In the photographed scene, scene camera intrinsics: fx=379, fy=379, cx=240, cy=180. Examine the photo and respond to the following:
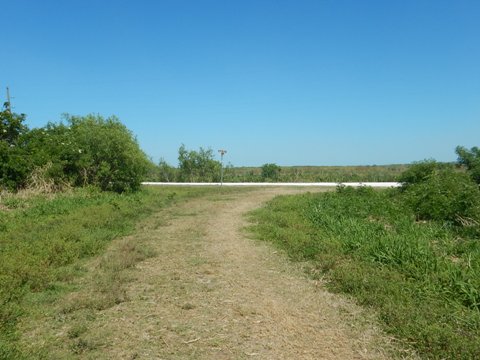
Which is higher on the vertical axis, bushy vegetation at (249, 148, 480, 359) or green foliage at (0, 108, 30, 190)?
green foliage at (0, 108, 30, 190)

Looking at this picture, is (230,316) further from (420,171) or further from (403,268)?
(420,171)

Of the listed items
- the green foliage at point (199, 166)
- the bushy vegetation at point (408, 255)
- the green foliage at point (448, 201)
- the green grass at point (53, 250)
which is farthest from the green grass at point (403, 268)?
the green foliage at point (199, 166)

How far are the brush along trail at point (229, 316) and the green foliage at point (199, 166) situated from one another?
81.7ft

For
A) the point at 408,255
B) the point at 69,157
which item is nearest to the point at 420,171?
the point at 408,255

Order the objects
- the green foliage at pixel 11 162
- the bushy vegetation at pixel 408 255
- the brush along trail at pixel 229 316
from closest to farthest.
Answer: the brush along trail at pixel 229 316, the bushy vegetation at pixel 408 255, the green foliage at pixel 11 162

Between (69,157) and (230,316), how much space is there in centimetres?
1495

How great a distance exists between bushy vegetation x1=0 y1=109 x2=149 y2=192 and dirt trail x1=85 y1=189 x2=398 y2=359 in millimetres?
10645

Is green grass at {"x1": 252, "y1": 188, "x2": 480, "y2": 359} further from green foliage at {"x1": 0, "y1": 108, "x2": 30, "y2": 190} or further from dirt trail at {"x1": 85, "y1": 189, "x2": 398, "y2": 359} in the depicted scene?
green foliage at {"x1": 0, "y1": 108, "x2": 30, "y2": 190}

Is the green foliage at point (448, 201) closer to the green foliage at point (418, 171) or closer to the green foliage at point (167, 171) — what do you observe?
the green foliage at point (418, 171)

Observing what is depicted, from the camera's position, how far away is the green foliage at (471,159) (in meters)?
15.3

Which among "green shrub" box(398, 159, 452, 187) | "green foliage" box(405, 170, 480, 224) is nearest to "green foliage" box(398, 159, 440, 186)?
"green shrub" box(398, 159, 452, 187)

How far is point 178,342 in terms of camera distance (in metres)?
3.93

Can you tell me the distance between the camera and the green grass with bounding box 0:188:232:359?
493cm

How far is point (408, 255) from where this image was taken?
252 inches
